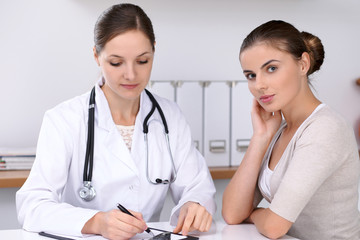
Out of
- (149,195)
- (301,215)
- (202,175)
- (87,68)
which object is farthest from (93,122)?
(87,68)

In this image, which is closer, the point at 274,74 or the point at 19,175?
the point at 274,74

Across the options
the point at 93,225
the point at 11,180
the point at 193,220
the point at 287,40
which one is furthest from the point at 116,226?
the point at 11,180

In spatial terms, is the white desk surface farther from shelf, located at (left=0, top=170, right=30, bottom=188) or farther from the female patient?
shelf, located at (left=0, top=170, right=30, bottom=188)

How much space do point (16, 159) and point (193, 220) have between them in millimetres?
1251

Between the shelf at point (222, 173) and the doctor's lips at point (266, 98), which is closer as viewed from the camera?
the doctor's lips at point (266, 98)

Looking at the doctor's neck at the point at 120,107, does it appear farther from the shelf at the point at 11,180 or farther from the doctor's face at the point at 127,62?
the shelf at the point at 11,180

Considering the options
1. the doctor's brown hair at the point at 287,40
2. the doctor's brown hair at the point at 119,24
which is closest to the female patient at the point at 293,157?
the doctor's brown hair at the point at 287,40

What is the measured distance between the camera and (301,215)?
1517mm

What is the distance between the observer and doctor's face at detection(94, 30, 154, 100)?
1597 mm

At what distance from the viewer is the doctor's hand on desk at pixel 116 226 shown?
1.32m

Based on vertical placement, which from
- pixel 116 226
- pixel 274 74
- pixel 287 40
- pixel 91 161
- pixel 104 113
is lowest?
pixel 116 226

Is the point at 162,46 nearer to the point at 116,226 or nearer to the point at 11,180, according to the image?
the point at 11,180

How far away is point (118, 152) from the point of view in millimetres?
1675

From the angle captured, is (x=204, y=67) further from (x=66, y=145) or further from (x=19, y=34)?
(x=66, y=145)
